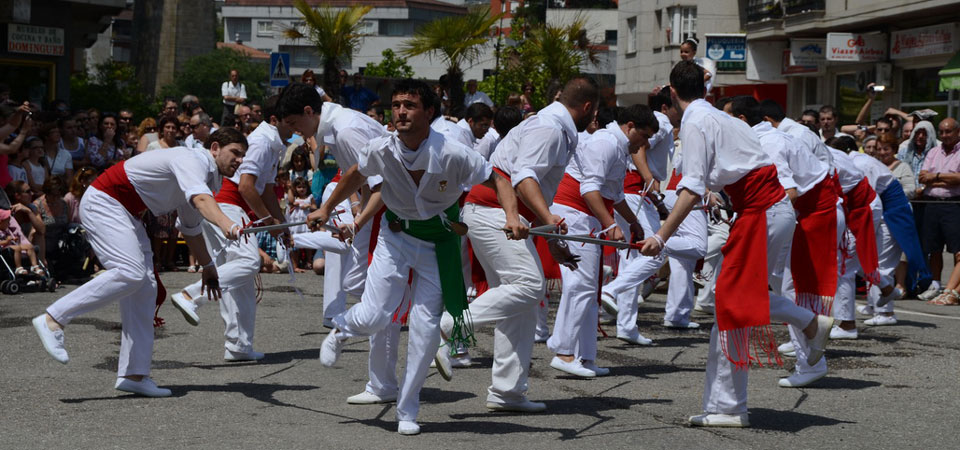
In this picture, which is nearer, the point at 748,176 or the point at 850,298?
the point at 748,176

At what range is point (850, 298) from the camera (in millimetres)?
10695

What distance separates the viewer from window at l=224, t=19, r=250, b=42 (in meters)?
143

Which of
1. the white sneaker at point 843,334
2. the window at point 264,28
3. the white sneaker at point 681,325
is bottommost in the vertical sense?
the white sneaker at point 681,325

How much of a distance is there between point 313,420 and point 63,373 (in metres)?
2.39

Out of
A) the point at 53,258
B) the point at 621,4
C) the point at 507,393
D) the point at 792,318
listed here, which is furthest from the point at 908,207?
the point at 621,4

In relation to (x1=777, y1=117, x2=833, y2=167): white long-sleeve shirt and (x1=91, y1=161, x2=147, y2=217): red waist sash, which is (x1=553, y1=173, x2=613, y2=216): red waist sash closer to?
(x1=777, y1=117, x2=833, y2=167): white long-sleeve shirt

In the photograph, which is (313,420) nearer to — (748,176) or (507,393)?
(507,393)

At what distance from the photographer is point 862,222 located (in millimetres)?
10703

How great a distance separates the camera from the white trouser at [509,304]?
6.88 m

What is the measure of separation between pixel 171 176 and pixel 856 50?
23424mm

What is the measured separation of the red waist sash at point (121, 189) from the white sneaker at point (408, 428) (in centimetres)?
251

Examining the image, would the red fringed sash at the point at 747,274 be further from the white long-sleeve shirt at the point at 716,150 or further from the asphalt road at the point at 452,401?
the asphalt road at the point at 452,401

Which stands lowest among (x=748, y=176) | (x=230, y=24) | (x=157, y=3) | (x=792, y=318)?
(x=792, y=318)

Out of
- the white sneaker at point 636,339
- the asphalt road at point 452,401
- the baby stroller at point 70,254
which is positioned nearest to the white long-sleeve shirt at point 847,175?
the asphalt road at point 452,401
